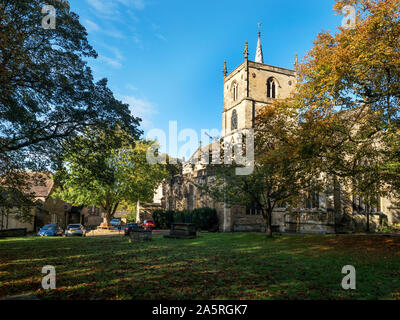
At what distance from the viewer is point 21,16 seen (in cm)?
1038

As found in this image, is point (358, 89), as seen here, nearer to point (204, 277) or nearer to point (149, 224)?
point (204, 277)

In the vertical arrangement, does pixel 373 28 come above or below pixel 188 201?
above

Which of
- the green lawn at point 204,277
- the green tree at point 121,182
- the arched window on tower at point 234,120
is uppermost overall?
the arched window on tower at point 234,120

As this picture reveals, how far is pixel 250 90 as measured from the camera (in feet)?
140

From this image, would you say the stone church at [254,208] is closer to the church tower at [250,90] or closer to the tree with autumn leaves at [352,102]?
the church tower at [250,90]

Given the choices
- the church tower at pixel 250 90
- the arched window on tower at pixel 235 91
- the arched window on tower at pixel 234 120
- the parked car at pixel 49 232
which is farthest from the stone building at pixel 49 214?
the arched window on tower at pixel 235 91

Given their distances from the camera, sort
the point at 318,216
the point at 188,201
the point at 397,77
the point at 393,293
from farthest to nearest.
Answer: the point at 188,201 < the point at 318,216 < the point at 397,77 < the point at 393,293

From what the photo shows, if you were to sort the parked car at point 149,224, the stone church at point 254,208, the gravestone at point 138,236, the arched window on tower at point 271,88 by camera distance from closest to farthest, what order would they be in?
the gravestone at point 138,236 < the stone church at point 254,208 < the parked car at point 149,224 < the arched window on tower at point 271,88

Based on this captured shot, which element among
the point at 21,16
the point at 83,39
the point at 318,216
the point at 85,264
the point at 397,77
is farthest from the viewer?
the point at 318,216

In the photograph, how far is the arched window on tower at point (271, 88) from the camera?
44.2 meters

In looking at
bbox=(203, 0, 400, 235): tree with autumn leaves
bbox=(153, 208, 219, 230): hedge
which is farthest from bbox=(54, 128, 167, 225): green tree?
bbox=(203, 0, 400, 235): tree with autumn leaves

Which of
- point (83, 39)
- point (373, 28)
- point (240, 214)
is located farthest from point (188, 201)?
point (373, 28)
